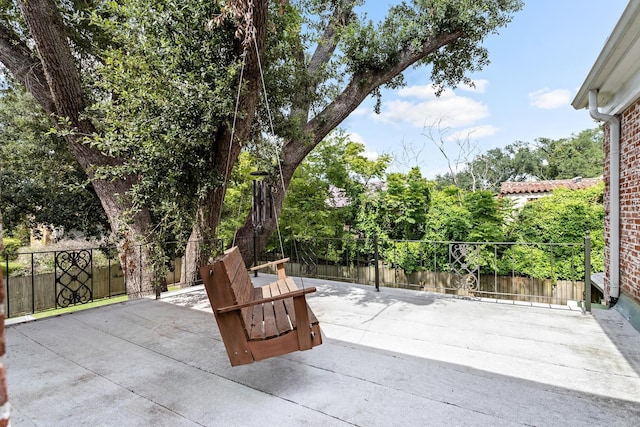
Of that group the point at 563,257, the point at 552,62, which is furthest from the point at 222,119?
the point at 552,62

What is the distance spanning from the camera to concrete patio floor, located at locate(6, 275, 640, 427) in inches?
86.0

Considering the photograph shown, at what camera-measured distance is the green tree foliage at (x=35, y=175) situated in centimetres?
816

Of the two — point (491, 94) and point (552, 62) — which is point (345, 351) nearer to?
point (552, 62)

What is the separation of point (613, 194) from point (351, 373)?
393cm

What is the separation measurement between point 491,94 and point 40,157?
64.2 feet

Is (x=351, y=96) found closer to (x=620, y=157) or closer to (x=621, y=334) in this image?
(x=620, y=157)

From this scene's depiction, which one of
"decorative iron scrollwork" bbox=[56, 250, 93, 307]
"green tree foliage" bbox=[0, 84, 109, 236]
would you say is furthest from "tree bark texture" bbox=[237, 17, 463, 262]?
"green tree foliage" bbox=[0, 84, 109, 236]

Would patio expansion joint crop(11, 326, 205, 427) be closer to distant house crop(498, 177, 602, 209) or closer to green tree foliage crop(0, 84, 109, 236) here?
green tree foliage crop(0, 84, 109, 236)

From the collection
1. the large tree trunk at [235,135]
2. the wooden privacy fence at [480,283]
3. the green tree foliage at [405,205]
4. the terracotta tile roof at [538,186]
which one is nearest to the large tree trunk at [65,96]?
the large tree trunk at [235,135]

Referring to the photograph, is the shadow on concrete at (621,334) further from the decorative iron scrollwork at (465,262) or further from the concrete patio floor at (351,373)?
the decorative iron scrollwork at (465,262)

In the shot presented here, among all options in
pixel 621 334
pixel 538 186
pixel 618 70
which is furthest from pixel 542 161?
pixel 621 334

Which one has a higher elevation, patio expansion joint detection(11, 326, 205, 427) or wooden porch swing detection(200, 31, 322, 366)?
wooden porch swing detection(200, 31, 322, 366)

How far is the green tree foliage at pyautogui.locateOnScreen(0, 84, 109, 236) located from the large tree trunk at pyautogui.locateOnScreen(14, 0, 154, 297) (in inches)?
99.1

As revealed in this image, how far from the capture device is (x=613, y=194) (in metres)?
4.24
